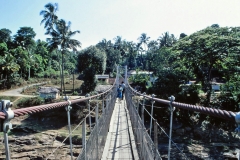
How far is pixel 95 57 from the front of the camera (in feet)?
59.3

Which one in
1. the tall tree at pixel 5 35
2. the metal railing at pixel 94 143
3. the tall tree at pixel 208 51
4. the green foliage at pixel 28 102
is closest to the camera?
the metal railing at pixel 94 143

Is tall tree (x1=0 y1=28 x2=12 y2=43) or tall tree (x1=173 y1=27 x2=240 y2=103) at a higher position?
tall tree (x1=0 y1=28 x2=12 y2=43)

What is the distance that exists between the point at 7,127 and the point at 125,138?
2389 millimetres

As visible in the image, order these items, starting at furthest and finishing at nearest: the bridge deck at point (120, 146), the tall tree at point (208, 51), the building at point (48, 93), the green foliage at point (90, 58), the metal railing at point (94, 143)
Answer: the green foliage at point (90, 58) < the building at point (48, 93) < the tall tree at point (208, 51) < the bridge deck at point (120, 146) < the metal railing at point (94, 143)

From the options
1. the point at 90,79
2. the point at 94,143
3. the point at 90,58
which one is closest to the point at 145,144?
the point at 94,143

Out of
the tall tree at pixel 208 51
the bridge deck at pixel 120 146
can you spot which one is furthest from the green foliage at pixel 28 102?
the bridge deck at pixel 120 146

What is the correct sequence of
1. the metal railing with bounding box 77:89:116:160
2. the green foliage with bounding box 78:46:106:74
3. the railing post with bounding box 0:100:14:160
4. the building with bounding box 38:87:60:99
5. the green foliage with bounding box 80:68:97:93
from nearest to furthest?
1. the railing post with bounding box 0:100:14:160
2. the metal railing with bounding box 77:89:116:160
3. the building with bounding box 38:87:60:99
4. the green foliage with bounding box 80:68:97:93
5. the green foliage with bounding box 78:46:106:74

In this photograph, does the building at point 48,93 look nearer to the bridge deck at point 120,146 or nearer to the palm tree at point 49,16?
the palm tree at point 49,16

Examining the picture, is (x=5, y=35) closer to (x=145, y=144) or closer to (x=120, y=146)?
(x=120, y=146)

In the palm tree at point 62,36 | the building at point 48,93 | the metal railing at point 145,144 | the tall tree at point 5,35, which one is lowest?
the building at point 48,93

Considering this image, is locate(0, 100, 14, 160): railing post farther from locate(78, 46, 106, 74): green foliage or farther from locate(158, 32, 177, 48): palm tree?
locate(158, 32, 177, 48): palm tree

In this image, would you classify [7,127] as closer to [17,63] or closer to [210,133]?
[210,133]

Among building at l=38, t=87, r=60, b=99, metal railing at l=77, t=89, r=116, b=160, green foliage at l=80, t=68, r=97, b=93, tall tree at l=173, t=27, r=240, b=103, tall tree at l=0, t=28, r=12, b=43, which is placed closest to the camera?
metal railing at l=77, t=89, r=116, b=160

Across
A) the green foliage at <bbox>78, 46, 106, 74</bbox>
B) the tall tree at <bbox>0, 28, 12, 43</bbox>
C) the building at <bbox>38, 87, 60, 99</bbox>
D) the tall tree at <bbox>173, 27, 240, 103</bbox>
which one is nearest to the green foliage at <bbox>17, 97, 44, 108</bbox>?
the building at <bbox>38, 87, 60, 99</bbox>
